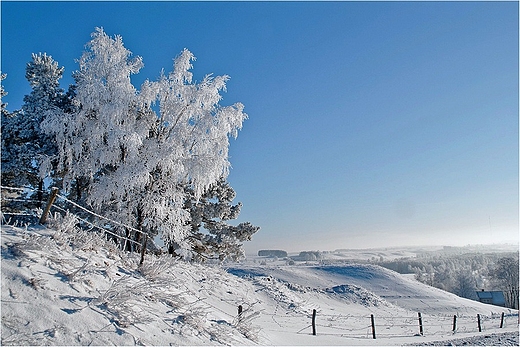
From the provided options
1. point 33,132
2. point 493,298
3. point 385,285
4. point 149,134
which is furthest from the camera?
point 493,298

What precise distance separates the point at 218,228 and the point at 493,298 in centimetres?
6864

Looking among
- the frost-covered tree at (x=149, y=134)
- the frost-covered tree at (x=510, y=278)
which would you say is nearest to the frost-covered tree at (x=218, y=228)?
the frost-covered tree at (x=149, y=134)

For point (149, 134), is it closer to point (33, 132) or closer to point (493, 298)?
point (33, 132)

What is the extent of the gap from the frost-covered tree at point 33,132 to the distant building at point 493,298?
77987 mm

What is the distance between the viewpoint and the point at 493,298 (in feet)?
218

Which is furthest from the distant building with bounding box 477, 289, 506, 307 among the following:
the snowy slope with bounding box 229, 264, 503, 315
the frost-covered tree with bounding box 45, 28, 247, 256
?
the frost-covered tree with bounding box 45, 28, 247, 256

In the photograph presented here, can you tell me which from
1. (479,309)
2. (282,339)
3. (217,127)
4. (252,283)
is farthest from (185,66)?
(479,309)

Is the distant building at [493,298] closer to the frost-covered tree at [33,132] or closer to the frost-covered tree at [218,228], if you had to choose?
the frost-covered tree at [218,228]

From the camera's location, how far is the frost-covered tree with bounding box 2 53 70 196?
16059 millimetres

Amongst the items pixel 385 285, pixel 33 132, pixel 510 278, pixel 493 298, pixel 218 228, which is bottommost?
pixel 493 298

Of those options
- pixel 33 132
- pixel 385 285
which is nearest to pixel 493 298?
pixel 385 285

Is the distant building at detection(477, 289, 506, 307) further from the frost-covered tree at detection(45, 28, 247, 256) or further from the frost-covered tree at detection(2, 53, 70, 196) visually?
the frost-covered tree at detection(2, 53, 70, 196)

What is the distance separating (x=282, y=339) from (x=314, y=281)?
114ft

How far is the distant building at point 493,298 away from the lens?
2581 inches
